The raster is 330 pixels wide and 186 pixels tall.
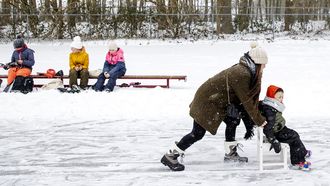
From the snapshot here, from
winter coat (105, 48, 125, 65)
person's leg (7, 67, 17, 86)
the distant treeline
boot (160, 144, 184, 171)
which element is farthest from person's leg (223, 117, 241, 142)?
the distant treeline

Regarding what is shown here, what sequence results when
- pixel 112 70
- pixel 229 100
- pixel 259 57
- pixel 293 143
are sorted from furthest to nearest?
pixel 112 70, pixel 293 143, pixel 229 100, pixel 259 57

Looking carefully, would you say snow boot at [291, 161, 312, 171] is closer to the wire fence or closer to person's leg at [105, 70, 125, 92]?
person's leg at [105, 70, 125, 92]

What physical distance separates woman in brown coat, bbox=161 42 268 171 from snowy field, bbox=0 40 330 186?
1.38 ft

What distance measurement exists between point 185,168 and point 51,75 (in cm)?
673

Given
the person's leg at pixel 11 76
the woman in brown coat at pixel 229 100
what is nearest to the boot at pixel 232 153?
the woman in brown coat at pixel 229 100

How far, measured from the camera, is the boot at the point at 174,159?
6.35m

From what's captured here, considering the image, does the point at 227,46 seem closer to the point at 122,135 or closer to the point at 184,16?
the point at 184,16

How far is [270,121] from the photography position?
614 cm

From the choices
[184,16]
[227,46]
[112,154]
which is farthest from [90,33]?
[112,154]

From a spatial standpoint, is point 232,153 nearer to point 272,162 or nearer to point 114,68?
point 272,162

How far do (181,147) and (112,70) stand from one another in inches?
229

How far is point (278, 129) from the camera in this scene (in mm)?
6352

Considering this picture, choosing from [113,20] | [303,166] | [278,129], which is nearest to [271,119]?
[278,129]

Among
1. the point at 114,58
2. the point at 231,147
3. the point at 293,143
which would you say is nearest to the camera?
the point at 293,143
